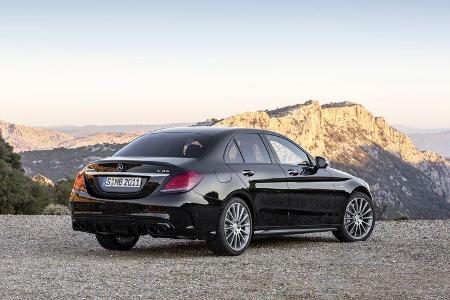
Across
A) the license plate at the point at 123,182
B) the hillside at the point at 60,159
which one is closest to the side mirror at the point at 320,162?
the license plate at the point at 123,182

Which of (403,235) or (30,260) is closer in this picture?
(30,260)

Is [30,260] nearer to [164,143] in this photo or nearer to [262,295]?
[164,143]

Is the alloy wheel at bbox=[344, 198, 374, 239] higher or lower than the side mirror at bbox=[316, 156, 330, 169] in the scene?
lower

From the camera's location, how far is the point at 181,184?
Answer: 9.86m

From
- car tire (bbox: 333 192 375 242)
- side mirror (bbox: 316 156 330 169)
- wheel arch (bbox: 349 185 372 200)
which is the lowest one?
car tire (bbox: 333 192 375 242)

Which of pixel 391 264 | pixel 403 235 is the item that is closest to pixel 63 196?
pixel 403 235

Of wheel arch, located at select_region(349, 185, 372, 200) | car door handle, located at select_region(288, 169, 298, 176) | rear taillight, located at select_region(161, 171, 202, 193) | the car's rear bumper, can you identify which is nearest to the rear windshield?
rear taillight, located at select_region(161, 171, 202, 193)

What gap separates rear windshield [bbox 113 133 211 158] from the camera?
10.5 m

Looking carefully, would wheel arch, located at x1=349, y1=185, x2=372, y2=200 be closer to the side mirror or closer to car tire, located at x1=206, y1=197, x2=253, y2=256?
the side mirror

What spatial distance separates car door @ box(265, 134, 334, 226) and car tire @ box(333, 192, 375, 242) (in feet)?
Result: 1.28

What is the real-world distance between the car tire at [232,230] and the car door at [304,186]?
1.01m

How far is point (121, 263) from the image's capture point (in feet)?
32.0

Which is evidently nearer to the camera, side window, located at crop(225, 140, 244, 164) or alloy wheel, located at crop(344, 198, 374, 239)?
side window, located at crop(225, 140, 244, 164)

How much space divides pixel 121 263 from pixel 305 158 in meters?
3.44
